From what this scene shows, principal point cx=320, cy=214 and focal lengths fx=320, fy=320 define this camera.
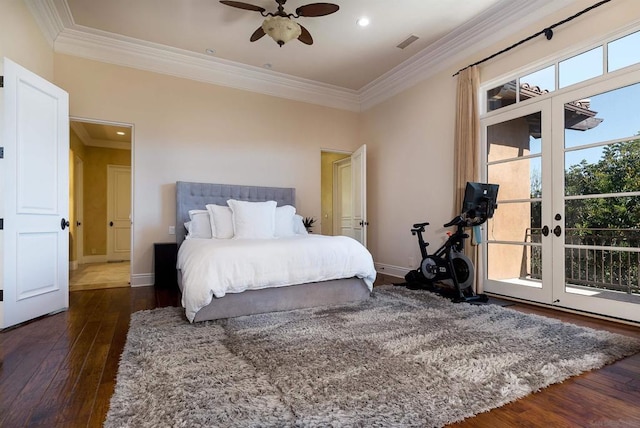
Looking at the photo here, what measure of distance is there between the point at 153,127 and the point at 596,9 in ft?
17.2

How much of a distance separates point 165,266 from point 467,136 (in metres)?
4.33

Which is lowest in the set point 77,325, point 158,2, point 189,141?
point 77,325

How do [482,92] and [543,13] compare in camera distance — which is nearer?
[543,13]

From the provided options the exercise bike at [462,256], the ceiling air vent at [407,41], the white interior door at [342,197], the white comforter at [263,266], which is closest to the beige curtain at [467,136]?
the exercise bike at [462,256]

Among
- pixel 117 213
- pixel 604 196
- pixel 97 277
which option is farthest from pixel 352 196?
pixel 117 213

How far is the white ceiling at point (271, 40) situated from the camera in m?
3.57

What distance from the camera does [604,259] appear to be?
2938 mm

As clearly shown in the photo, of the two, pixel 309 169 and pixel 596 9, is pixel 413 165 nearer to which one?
pixel 309 169

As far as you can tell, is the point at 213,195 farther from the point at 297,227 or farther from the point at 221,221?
the point at 297,227

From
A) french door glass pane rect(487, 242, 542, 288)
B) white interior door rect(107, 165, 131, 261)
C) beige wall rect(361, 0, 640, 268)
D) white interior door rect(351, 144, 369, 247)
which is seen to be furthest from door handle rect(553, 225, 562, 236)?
white interior door rect(107, 165, 131, 261)

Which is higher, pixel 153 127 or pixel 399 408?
pixel 153 127

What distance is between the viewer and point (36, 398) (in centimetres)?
158

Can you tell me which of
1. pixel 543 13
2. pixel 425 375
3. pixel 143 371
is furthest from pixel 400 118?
pixel 143 371

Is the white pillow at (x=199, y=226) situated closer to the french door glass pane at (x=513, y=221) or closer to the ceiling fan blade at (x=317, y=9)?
the ceiling fan blade at (x=317, y=9)
